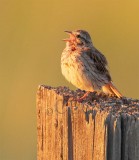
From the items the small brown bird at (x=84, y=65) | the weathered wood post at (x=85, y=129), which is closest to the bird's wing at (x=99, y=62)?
the small brown bird at (x=84, y=65)

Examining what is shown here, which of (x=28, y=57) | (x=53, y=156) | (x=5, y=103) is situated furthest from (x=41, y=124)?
(x=28, y=57)

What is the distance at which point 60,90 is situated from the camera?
17.5ft

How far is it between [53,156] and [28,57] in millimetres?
8504

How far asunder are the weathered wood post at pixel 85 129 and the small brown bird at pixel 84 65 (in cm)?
415

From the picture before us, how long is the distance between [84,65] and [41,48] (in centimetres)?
414

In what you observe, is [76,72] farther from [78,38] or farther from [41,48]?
[41,48]

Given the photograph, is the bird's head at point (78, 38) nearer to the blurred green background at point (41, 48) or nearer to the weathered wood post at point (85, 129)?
the blurred green background at point (41, 48)

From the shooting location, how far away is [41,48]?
13.7m

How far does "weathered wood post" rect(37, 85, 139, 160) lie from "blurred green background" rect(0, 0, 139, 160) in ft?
15.4

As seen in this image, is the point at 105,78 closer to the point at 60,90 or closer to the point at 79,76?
the point at 79,76

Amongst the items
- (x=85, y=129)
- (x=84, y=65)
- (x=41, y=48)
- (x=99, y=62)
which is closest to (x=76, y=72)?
(x=84, y=65)

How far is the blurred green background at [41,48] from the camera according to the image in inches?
435

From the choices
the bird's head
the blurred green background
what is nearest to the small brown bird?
the bird's head

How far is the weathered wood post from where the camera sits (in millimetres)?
4176
